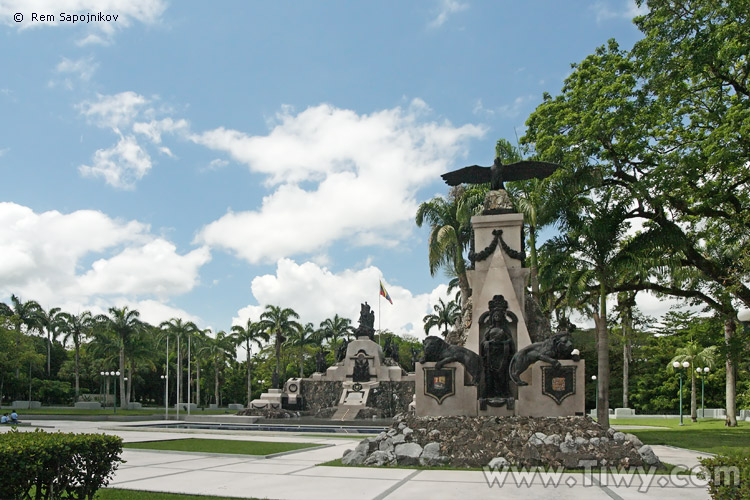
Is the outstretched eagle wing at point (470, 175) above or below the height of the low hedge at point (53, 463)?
above

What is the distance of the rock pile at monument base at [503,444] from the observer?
508 inches

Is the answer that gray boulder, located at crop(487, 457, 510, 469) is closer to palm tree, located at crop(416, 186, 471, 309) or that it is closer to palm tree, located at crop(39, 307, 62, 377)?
palm tree, located at crop(416, 186, 471, 309)

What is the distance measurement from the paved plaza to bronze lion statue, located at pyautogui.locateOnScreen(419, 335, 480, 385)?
3.44 metres

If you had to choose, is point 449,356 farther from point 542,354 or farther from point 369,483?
point 369,483

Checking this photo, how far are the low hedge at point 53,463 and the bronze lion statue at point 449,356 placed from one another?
8.96 meters

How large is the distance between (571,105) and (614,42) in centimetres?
289

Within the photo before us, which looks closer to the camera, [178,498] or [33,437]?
[33,437]

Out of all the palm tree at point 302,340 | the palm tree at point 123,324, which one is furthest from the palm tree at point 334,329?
the palm tree at point 123,324

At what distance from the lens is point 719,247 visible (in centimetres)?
2508

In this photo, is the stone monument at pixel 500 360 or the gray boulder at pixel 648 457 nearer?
the gray boulder at pixel 648 457

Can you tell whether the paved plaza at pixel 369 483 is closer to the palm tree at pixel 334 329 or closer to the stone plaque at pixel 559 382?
the stone plaque at pixel 559 382

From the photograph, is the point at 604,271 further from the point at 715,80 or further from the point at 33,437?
the point at 33,437

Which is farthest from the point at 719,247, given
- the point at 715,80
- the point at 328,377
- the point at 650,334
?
the point at 650,334

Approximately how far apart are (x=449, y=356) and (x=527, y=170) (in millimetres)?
7016
